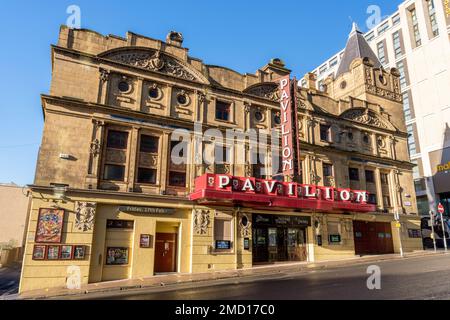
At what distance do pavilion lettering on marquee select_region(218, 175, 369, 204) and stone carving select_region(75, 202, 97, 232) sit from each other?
7.88 m

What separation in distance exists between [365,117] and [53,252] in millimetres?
30225

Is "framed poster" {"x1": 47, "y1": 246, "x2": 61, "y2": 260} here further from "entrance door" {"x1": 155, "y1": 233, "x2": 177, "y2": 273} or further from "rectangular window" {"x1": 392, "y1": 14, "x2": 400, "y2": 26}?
"rectangular window" {"x1": 392, "y1": 14, "x2": 400, "y2": 26}

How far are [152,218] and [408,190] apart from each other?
26.9 meters

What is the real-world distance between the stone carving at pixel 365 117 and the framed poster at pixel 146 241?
22461 millimetres

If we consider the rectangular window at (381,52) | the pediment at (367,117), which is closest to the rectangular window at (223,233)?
the pediment at (367,117)

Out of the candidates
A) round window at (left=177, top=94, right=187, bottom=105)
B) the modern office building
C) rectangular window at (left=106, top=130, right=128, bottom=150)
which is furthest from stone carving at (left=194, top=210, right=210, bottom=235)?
the modern office building

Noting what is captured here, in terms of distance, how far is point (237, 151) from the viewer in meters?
24.2

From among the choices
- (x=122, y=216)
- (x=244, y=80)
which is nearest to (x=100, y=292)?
(x=122, y=216)

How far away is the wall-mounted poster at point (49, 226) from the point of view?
55.8 ft

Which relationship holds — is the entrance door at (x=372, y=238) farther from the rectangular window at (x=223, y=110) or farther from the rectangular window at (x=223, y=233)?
the rectangular window at (x=223, y=110)

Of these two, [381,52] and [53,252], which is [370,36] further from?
[53,252]

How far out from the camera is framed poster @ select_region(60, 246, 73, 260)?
17.2 m

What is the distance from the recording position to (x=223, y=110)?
2495 cm

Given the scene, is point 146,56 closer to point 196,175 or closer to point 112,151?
point 112,151
